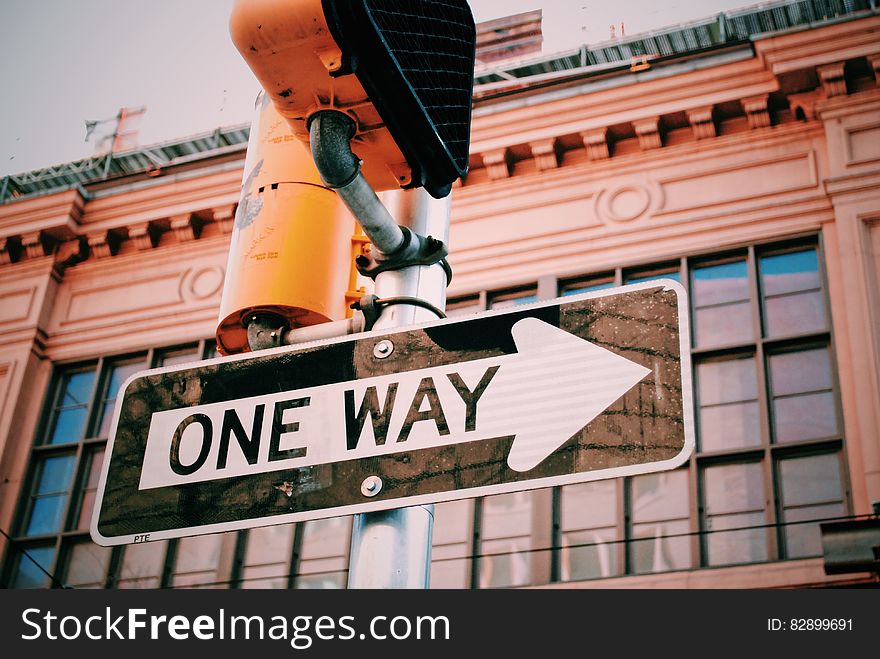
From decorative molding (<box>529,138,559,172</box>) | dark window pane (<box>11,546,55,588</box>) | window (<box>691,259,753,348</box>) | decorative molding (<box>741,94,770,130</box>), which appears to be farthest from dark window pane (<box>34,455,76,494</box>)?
decorative molding (<box>741,94,770,130</box>)

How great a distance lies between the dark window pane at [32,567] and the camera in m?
14.4

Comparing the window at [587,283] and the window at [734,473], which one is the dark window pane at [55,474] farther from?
the window at [587,283]

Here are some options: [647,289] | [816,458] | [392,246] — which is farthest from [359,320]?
[816,458]

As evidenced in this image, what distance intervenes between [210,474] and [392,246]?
662 mm

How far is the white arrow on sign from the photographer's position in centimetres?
245

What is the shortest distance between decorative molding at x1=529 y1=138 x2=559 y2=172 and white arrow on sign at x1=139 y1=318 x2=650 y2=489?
12353 mm

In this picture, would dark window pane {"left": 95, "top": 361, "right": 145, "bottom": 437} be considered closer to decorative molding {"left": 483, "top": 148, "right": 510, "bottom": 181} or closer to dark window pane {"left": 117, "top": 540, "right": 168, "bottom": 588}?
dark window pane {"left": 117, "top": 540, "right": 168, "bottom": 588}

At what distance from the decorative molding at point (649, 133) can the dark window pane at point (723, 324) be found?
2.45m

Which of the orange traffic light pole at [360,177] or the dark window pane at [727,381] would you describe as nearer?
the orange traffic light pole at [360,177]

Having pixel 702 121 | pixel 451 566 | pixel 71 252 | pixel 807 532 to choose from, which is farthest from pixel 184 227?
pixel 807 532

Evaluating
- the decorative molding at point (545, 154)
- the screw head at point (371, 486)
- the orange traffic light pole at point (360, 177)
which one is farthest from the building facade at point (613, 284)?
the screw head at point (371, 486)
